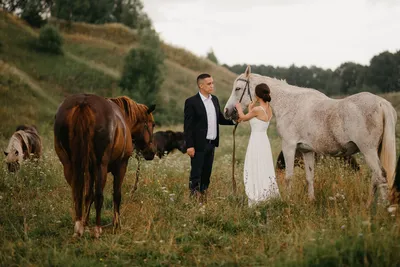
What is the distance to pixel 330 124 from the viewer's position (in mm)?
6723

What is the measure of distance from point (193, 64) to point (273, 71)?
24409mm

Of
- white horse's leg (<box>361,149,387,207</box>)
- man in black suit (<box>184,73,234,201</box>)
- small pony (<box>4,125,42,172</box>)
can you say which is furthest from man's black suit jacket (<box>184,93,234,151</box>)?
small pony (<box>4,125,42,172</box>)

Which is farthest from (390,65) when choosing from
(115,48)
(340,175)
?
(340,175)

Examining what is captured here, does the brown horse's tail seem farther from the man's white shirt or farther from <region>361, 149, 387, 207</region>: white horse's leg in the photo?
<region>361, 149, 387, 207</region>: white horse's leg

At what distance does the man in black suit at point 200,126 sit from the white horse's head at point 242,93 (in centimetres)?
36

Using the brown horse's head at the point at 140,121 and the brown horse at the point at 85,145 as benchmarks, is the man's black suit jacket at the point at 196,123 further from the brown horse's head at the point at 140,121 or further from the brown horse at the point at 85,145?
the brown horse at the point at 85,145

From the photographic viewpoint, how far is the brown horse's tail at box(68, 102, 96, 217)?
5.10 metres

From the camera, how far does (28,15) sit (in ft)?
161

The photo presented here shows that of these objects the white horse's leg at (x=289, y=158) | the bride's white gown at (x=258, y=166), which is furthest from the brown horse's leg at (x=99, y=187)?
the white horse's leg at (x=289, y=158)

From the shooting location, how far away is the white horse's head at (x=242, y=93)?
308 inches

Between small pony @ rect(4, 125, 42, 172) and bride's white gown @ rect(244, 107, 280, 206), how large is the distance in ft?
16.9

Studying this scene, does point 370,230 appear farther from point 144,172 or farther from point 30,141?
point 30,141

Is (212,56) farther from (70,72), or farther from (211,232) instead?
(211,232)

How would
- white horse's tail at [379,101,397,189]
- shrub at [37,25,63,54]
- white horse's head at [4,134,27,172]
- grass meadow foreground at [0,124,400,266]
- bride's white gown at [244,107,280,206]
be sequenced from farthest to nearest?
1. shrub at [37,25,63,54]
2. white horse's head at [4,134,27,172]
3. bride's white gown at [244,107,280,206]
4. white horse's tail at [379,101,397,189]
5. grass meadow foreground at [0,124,400,266]
